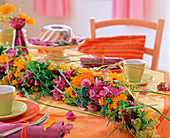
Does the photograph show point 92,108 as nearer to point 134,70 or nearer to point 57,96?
point 57,96

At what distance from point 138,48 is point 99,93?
1.16m

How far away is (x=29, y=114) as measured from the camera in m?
0.80

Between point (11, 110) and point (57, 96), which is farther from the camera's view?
point (57, 96)

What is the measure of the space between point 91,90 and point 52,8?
3.01 meters

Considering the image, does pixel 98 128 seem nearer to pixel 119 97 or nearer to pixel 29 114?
pixel 119 97

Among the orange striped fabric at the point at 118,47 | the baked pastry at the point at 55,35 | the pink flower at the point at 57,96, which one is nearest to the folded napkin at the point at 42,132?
the pink flower at the point at 57,96

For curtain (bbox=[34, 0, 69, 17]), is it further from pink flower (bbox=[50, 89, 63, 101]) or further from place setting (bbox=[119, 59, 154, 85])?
pink flower (bbox=[50, 89, 63, 101])

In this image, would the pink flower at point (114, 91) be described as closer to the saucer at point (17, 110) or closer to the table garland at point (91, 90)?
the table garland at point (91, 90)

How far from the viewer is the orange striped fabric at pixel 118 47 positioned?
187 cm

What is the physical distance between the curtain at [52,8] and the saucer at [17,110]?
2.90 m

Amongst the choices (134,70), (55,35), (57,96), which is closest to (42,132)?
(57,96)

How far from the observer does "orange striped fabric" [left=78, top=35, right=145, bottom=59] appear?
1868 millimetres

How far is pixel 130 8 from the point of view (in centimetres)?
316

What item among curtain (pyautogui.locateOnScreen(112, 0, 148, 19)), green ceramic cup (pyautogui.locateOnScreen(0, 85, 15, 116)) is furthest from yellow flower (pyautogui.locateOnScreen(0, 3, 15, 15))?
curtain (pyautogui.locateOnScreen(112, 0, 148, 19))
